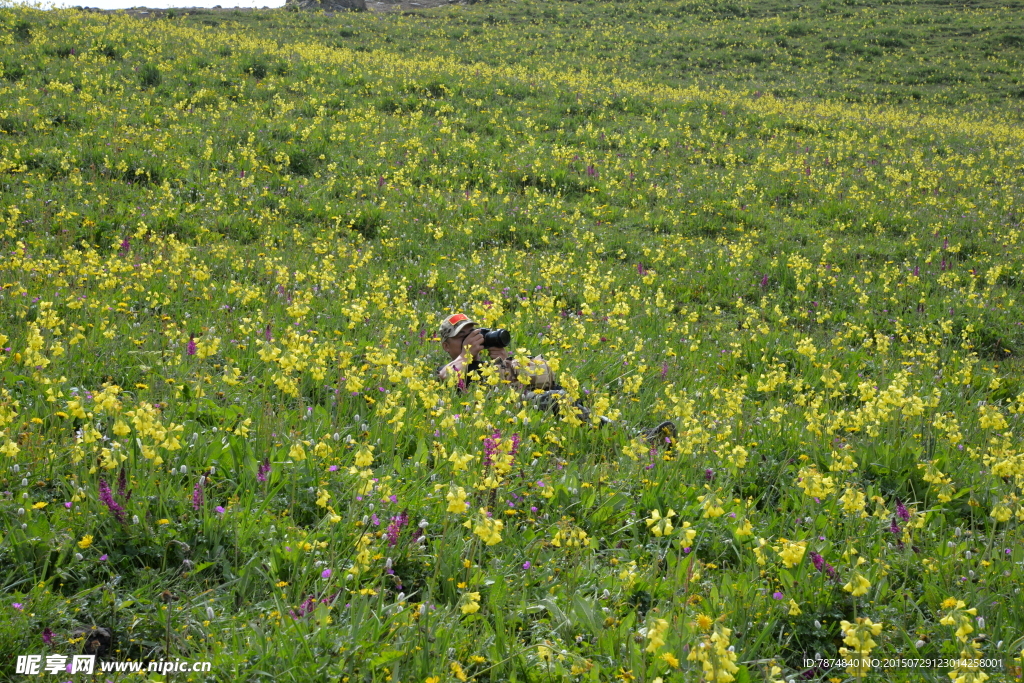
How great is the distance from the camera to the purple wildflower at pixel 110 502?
310cm

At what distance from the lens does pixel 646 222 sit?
12586 mm

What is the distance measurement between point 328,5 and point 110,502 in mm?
45976

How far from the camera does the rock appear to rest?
137 feet

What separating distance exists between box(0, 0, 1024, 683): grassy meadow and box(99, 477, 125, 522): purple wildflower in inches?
0.5

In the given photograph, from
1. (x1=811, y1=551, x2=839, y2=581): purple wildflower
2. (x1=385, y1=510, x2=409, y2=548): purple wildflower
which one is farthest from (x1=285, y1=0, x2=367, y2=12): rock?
(x1=811, y1=551, x2=839, y2=581): purple wildflower

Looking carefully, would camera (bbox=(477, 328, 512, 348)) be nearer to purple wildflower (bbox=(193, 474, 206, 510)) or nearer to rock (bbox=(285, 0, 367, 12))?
purple wildflower (bbox=(193, 474, 206, 510))

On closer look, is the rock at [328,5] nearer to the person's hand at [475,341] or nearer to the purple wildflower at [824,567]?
the person's hand at [475,341]

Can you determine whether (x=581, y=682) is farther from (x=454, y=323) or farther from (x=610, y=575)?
(x=454, y=323)

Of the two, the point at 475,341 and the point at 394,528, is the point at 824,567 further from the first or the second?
the point at 475,341

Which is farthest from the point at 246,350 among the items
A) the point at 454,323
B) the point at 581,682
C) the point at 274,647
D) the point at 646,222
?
the point at 646,222

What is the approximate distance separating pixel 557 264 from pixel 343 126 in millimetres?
7518

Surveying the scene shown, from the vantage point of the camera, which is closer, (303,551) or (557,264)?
(303,551)

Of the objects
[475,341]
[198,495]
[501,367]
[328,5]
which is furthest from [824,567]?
[328,5]

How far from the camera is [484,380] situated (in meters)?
→ 5.34
